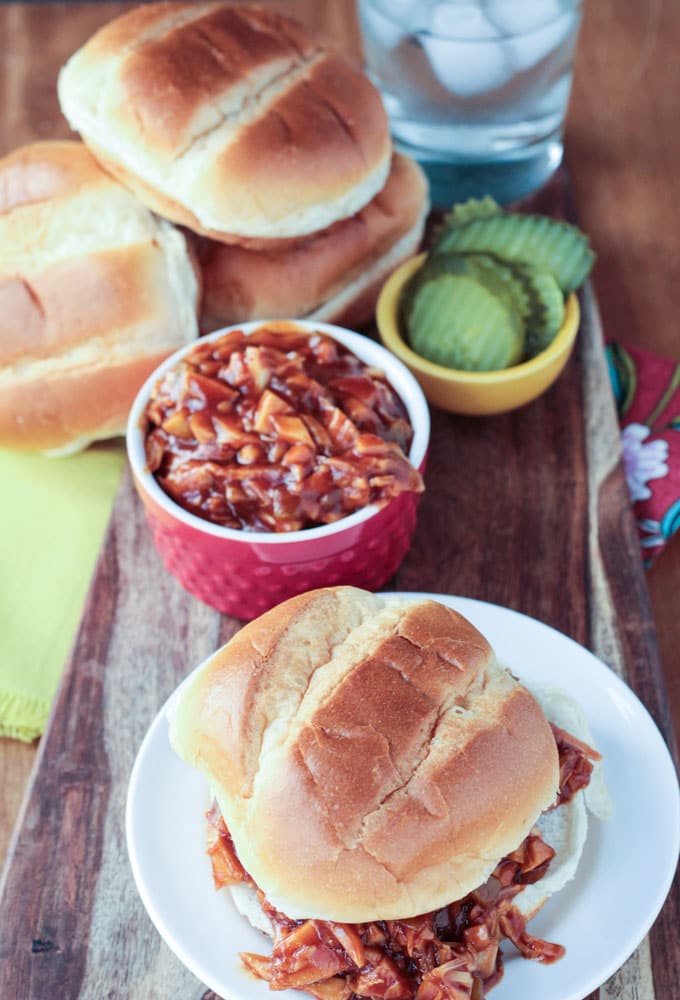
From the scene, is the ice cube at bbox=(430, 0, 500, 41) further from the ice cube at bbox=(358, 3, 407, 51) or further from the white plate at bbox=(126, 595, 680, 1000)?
the white plate at bbox=(126, 595, 680, 1000)

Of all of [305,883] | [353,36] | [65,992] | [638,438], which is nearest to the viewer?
[305,883]

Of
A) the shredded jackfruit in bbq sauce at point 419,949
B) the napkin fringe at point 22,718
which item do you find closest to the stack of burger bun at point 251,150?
the napkin fringe at point 22,718

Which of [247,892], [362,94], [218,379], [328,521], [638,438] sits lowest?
[638,438]

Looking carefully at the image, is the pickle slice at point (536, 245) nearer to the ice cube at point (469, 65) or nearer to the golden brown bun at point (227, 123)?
the golden brown bun at point (227, 123)

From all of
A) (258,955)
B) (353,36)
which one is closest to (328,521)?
(258,955)

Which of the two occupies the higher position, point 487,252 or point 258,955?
point 487,252

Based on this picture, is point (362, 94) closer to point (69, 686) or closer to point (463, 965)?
point (69, 686)

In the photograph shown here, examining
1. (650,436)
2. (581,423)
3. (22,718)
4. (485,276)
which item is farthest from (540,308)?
(22,718)
